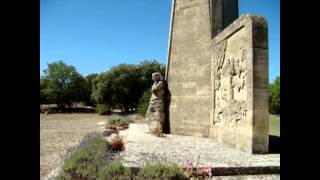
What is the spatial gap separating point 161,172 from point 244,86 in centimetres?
364

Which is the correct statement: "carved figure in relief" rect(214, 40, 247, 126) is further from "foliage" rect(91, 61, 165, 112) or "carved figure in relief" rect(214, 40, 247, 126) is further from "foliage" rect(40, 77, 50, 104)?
"foliage" rect(40, 77, 50, 104)

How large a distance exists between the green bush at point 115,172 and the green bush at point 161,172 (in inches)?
9.1

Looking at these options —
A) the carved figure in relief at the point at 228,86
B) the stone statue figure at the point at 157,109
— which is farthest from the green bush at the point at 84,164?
the stone statue figure at the point at 157,109

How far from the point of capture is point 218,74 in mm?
9539

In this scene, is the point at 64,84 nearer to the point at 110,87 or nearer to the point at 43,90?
the point at 43,90

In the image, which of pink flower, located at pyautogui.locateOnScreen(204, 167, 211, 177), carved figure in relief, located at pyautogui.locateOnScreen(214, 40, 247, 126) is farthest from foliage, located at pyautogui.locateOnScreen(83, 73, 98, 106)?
pink flower, located at pyautogui.locateOnScreen(204, 167, 211, 177)

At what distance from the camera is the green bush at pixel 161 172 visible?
15.9 feet

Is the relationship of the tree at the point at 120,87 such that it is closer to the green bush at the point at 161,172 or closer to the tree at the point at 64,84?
the tree at the point at 64,84

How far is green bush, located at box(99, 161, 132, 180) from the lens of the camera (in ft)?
15.9

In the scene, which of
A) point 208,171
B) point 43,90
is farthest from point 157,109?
point 43,90

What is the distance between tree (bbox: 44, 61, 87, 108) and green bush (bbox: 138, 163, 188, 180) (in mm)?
42939

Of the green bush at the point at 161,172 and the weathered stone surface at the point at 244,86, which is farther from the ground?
the weathered stone surface at the point at 244,86
